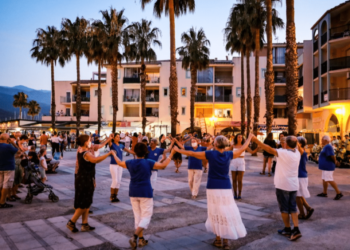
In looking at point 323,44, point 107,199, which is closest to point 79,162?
point 107,199

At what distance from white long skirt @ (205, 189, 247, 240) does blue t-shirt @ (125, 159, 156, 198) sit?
1048 mm

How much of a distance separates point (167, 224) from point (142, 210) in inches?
65.4

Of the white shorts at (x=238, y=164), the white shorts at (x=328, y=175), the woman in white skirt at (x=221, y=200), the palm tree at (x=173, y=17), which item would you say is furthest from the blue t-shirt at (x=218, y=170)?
the palm tree at (x=173, y=17)

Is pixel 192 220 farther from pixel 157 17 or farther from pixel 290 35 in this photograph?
pixel 157 17

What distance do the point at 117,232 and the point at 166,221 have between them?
1164 millimetres

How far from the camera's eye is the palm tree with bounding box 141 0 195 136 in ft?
69.1

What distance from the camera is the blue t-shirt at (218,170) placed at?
4898mm

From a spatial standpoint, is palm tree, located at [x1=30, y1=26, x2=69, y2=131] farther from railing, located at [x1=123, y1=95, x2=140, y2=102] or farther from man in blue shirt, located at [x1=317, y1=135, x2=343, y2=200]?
man in blue shirt, located at [x1=317, y1=135, x2=343, y2=200]

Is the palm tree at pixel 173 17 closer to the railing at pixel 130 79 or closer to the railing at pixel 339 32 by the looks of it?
the railing at pixel 339 32

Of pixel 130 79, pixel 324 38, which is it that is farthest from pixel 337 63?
pixel 130 79

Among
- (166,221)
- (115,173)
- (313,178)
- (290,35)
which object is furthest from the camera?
(290,35)

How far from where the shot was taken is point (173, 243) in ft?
17.1

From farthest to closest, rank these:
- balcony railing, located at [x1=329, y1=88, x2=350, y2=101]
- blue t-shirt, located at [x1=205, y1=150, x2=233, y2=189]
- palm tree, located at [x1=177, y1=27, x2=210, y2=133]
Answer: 1. palm tree, located at [x1=177, y1=27, x2=210, y2=133]
2. balcony railing, located at [x1=329, y1=88, x2=350, y2=101]
3. blue t-shirt, located at [x1=205, y1=150, x2=233, y2=189]

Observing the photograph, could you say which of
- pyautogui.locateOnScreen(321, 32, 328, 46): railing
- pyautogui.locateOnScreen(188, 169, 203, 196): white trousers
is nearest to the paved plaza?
pyautogui.locateOnScreen(188, 169, 203, 196): white trousers
